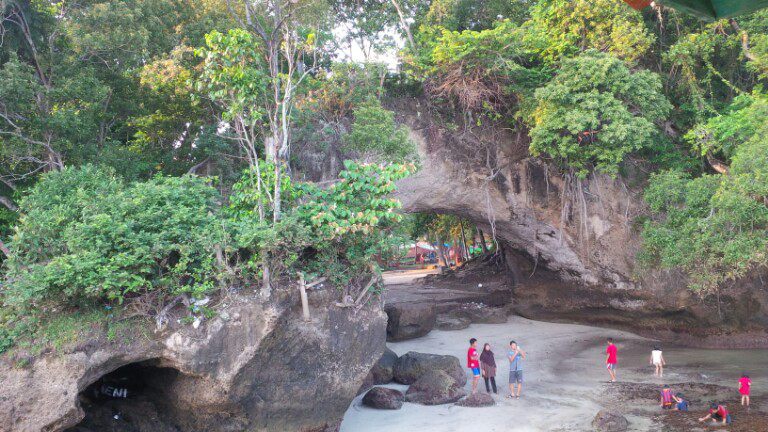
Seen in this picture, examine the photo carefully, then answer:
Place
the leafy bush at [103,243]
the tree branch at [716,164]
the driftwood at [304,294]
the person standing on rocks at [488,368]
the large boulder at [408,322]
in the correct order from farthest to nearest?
the large boulder at [408,322], the tree branch at [716,164], the person standing on rocks at [488,368], the driftwood at [304,294], the leafy bush at [103,243]

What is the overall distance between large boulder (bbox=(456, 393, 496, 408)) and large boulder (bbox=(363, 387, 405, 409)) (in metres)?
1.08

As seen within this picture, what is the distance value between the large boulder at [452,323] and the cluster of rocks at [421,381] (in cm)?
435

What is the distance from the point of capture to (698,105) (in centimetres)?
1359

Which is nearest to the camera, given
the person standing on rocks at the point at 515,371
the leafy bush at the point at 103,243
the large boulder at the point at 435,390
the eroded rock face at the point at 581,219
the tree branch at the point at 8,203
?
the leafy bush at the point at 103,243

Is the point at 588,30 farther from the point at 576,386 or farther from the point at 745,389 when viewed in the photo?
the point at 745,389

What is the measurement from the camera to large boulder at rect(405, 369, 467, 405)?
10219mm

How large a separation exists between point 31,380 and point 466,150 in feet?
35.3

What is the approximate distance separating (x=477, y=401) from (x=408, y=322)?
16.7 ft

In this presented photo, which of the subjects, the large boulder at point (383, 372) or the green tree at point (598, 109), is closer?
the large boulder at point (383, 372)

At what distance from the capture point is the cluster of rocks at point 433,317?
15.0m

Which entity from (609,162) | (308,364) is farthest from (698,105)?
(308,364)

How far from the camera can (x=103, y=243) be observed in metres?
7.18

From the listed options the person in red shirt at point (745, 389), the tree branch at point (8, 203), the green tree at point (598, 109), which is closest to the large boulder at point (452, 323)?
the green tree at point (598, 109)

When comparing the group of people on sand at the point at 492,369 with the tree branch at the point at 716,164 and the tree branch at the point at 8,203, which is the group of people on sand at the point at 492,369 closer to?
the tree branch at the point at 716,164
